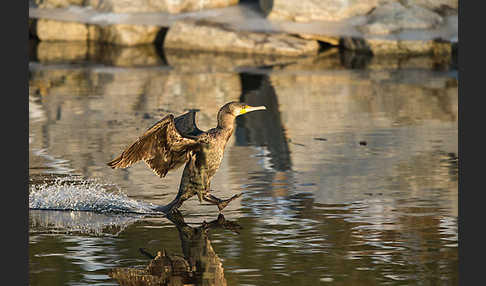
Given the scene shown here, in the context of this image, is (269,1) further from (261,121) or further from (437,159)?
(437,159)

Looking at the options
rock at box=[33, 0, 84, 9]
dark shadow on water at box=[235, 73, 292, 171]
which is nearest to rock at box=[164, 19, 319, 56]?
rock at box=[33, 0, 84, 9]

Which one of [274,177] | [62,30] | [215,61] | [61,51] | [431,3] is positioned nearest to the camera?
[274,177]

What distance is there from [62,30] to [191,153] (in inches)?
704

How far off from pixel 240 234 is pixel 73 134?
588cm

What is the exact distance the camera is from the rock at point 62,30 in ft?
88.9

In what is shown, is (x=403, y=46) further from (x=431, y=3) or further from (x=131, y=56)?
(x=131, y=56)

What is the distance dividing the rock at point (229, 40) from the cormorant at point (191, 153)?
13.9 m

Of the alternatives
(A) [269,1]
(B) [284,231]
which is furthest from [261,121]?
(A) [269,1]

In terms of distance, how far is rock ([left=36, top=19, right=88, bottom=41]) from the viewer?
27.1 metres

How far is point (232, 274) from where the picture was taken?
8023 mm

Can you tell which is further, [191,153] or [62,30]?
[62,30]

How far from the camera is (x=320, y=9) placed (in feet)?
79.2

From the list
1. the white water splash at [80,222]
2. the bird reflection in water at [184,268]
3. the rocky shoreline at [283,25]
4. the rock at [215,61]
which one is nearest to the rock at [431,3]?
the rocky shoreline at [283,25]

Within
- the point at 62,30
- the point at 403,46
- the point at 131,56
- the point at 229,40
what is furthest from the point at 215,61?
the point at 62,30
